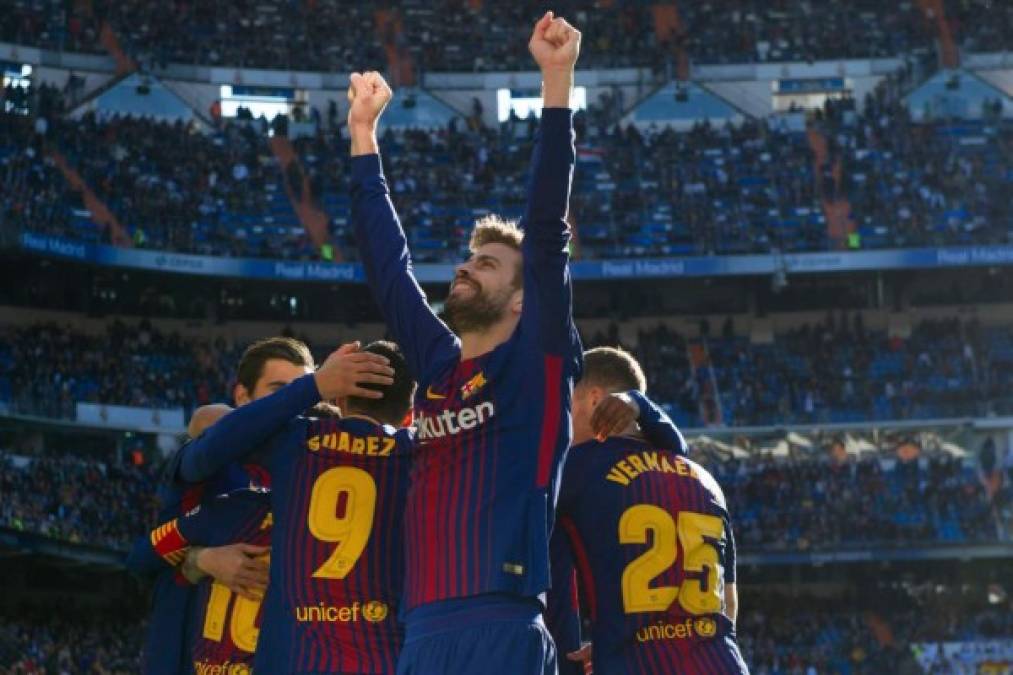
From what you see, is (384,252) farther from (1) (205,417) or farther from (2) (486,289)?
(1) (205,417)

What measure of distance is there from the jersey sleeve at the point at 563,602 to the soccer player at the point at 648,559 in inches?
1.9

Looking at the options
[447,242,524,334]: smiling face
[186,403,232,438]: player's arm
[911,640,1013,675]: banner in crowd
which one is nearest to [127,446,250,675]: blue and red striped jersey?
[186,403,232,438]: player's arm

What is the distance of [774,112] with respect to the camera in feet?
178

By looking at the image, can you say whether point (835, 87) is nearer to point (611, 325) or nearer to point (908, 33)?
point (908, 33)

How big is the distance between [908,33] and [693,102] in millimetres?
7395

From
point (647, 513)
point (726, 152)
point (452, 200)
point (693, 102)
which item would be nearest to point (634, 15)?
point (693, 102)

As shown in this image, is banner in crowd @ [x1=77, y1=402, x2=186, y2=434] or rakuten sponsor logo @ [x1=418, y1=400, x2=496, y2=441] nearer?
rakuten sponsor logo @ [x1=418, y1=400, x2=496, y2=441]

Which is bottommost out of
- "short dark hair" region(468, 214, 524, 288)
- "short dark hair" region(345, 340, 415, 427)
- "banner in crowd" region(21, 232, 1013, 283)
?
"short dark hair" region(345, 340, 415, 427)

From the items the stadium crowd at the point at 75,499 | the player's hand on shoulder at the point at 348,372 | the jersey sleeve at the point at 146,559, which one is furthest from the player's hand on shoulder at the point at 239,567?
the stadium crowd at the point at 75,499

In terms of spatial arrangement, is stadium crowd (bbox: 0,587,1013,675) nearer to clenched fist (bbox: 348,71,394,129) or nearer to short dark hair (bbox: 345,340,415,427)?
short dark hair (bbox: 345,340,415,427)

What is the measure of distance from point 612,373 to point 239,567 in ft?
6.03

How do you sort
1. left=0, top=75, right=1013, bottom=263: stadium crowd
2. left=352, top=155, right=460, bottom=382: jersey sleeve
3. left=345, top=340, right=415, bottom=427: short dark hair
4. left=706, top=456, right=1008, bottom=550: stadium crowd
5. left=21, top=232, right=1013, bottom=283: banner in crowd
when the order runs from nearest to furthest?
1. left=352, top=155, right=460, bottom=382: jersey sleeve
2. left=345, top=340, right=415, bottom=427: short dark hair
3. left=706, top=456, right=1008, bottom=550: stadium crowd
4. left=21, top=232, right=1013, bottom=283: banner in crowd
5. left=0, top=75, right=1013, bottom=263: stadium crowd

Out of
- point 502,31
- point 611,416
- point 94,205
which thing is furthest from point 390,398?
point 502,31

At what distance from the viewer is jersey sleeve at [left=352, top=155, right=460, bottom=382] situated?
6379 millimetres
